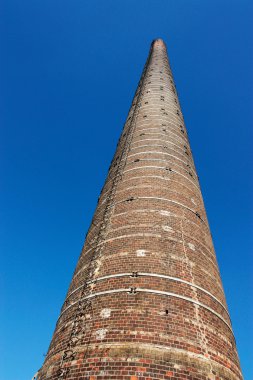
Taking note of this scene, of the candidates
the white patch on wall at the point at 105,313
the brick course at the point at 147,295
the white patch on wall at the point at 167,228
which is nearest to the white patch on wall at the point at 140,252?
the brick course at the point at 147,295

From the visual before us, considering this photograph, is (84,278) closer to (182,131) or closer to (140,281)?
(140,281)

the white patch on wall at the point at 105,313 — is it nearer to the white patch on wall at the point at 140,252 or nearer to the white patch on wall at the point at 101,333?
the white patch on wall at the point at 101,333

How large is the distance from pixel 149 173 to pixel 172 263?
4.32 m

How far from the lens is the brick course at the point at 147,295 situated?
6.16 meters

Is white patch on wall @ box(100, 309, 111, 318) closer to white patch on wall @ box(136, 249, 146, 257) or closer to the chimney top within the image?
white patch on wall @ box(136, 249, 146, 257)

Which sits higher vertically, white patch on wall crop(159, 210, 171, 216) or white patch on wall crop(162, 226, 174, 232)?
Result: white patch on wall crop(159, 210, 171, 216)

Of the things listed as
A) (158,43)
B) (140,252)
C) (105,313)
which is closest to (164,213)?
(140,252)

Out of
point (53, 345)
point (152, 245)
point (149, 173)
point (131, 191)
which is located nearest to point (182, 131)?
point (149, 173)

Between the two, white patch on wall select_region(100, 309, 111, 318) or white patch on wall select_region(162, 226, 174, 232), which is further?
white patch on wall select_region(162, 226, 174, 232)

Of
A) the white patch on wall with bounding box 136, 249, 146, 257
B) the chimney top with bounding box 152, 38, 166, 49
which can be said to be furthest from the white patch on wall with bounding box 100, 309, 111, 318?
the chimney top with bounding box 152, 38, 166, 49

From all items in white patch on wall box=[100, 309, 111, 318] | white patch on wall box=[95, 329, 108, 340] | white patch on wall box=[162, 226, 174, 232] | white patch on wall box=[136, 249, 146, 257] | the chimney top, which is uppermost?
the chimney top

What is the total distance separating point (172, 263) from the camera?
8211 mm

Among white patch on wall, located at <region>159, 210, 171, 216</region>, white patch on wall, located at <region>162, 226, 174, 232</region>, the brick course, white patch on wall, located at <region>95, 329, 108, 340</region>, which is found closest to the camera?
the brick course

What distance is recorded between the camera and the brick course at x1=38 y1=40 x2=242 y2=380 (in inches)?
243
